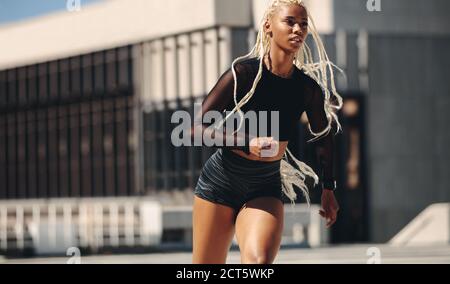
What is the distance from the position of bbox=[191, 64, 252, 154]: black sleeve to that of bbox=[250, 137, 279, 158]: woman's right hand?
144 mm

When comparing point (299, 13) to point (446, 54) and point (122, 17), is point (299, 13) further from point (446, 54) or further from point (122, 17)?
point (122, 17)

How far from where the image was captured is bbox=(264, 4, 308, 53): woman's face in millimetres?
7012

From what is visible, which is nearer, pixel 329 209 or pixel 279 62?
pixel 279 62

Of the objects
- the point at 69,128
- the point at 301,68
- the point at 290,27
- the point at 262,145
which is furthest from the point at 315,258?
the point at 69,128

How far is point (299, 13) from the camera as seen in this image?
278 inches

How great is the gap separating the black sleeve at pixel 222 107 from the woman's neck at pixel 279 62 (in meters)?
0.24

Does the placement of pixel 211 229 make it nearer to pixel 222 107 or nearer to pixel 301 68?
pixel 222 107

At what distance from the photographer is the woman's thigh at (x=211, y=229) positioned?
23.4 feet

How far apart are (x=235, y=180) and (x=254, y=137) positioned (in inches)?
18.9

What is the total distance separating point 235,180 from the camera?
285 inches

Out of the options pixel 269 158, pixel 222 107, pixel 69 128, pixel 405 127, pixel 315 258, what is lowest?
pixel 315 258
